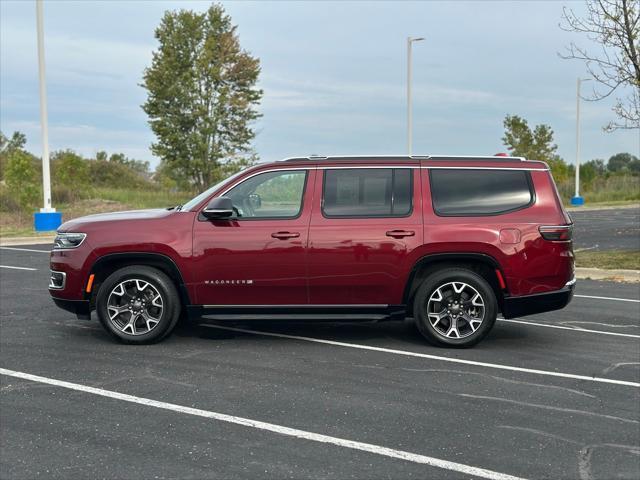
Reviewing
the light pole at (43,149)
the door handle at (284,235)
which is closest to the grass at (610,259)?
the door handle at (284,235)

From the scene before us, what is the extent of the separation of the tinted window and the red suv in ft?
0.04

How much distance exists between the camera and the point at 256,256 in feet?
22.6

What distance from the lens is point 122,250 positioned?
22.8 ft

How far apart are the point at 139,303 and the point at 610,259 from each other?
10475 mm

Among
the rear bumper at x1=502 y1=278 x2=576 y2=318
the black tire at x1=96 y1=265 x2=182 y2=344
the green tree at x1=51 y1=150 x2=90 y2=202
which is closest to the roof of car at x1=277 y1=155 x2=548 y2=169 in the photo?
the rear bumper at x1=502 y1=278 x2=576 y2=318

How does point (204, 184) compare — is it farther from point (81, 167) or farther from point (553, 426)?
point (553, 426)

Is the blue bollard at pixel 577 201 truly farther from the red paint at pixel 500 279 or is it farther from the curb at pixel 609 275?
the red paint at pixel 500 279

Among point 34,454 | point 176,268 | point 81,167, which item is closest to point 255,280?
point 176,268

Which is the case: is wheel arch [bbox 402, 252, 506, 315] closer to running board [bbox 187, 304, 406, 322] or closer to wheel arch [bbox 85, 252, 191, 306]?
running board [bbox 187, 304, 406, 322]

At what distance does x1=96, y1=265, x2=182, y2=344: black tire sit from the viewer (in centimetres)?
695

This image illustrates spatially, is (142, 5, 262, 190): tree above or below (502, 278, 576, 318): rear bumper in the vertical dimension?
above

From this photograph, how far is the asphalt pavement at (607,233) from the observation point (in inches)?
666

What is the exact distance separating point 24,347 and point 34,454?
3040mm

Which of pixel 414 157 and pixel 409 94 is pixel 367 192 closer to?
pixel 414 157
